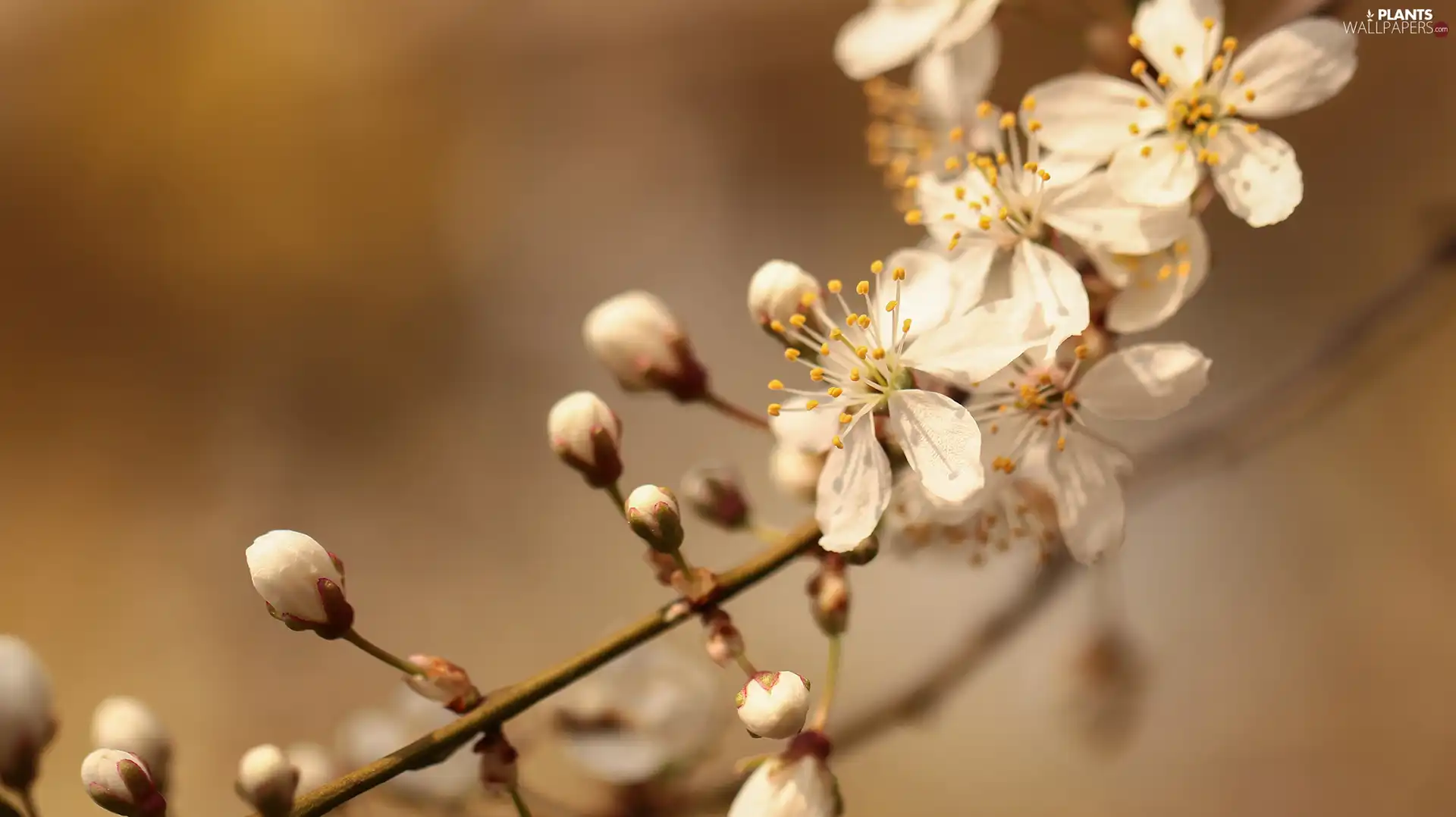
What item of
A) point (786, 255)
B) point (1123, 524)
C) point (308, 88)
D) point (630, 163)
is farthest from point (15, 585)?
point (1123, 524)

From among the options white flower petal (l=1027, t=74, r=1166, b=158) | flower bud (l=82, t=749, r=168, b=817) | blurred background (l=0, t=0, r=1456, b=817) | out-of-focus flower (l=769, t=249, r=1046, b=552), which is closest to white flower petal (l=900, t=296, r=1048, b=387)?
out-of-focus flower (l=769, t=249, r=1046, b=552)

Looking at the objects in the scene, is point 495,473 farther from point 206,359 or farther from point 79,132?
point 79,132

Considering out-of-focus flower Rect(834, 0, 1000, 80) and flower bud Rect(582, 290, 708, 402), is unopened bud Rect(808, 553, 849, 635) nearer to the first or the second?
flower bud Rect(582, 290, 708, 402)

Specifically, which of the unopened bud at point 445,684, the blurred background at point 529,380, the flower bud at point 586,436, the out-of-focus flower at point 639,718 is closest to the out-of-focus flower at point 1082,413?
the flower bud at point 586,436

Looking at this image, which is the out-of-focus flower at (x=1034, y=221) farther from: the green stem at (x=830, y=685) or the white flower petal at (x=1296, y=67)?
the green stem at (x=830, y=685)

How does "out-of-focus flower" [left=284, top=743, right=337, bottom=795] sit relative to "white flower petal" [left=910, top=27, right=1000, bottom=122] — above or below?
below

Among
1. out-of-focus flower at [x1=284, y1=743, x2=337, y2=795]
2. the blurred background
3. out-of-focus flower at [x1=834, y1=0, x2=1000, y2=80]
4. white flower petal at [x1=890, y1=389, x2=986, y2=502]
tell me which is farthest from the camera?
the blurred background

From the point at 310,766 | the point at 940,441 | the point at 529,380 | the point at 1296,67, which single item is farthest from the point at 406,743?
the point at 529,380

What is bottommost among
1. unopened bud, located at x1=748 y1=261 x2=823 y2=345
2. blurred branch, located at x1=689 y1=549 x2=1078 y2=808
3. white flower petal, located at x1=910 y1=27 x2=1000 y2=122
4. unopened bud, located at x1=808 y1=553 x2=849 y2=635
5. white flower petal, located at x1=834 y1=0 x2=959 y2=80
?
blurred branch, located at x1=689 y1=549 x2=1078 y2=808
